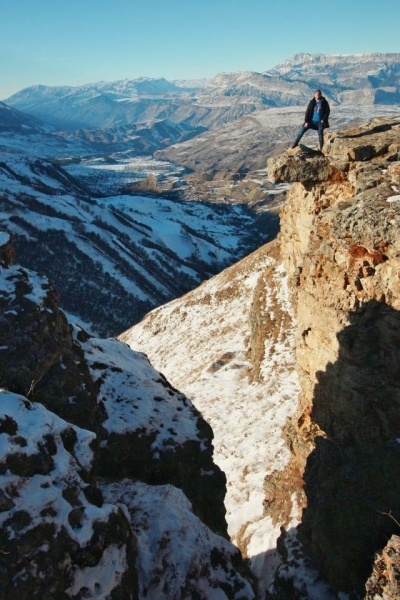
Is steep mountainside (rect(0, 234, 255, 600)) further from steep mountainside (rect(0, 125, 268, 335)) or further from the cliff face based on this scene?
steep mountainside (rect(0, 125, 268, 335))

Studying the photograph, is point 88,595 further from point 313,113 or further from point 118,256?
point 118,256

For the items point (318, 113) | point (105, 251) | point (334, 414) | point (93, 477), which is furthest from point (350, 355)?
point (105, 251)

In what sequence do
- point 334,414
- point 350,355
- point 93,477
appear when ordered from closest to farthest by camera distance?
point 93,477 → point 350,355 → point 334,414

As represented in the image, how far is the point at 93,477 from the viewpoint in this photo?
32.8ft

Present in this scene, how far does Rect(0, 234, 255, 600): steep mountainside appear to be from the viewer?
773cm

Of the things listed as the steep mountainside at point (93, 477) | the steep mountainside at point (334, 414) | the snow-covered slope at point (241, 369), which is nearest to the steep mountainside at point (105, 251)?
the snow-covered slope at point (241, 369)

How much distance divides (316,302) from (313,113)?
9226 millimetres

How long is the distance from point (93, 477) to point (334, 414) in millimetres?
9830

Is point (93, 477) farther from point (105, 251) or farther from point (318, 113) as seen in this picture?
point (105, 251)

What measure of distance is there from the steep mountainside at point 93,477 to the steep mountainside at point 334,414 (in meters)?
2.93

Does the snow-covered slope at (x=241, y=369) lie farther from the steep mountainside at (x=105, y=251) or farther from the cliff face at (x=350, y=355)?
the steep mountainside at (x=105, y=251)

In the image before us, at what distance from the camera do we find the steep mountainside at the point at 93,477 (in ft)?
25.4

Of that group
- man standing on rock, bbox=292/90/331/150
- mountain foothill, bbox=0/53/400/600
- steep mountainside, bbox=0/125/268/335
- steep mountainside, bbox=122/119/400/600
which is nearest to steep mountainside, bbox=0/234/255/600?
mountain foothill, bbox=0/53/400/600

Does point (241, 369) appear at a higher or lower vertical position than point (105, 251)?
higher
